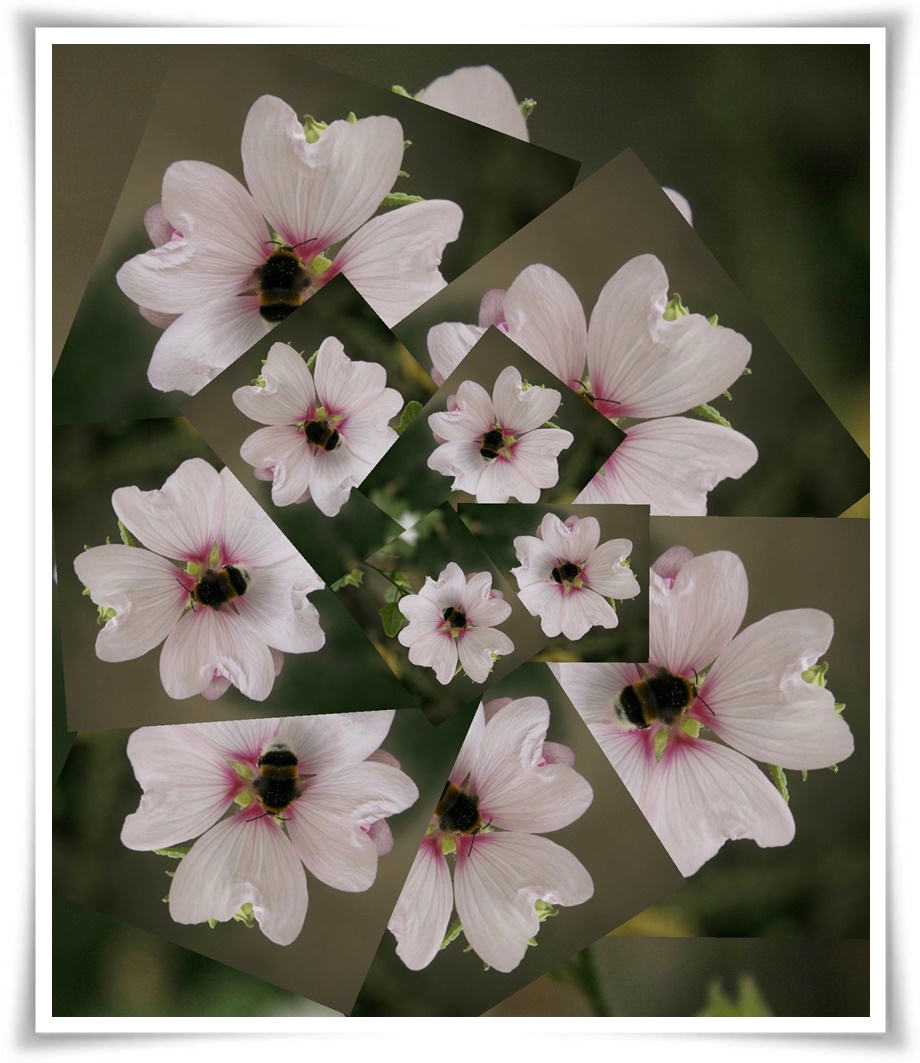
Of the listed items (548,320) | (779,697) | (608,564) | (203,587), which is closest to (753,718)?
(779,697)

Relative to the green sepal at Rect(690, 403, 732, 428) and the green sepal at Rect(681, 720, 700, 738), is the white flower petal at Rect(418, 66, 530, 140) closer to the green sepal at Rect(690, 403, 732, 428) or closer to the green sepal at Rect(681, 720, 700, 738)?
the green sepal at Rect(690, 403, 732, 428)

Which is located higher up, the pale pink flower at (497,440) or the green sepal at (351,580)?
the pale pink flower at (497,440)

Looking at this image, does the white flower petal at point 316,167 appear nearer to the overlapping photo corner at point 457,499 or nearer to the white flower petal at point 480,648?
the overlapping photo corner at point 457,499

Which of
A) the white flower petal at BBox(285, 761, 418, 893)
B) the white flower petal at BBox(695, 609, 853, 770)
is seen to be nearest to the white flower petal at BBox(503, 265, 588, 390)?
the white flower petal at BBox(695, 609, 853, 770)

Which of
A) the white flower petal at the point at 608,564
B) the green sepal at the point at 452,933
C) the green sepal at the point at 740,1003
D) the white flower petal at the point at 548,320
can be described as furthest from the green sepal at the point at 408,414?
the green sepal at the point at 740,1003

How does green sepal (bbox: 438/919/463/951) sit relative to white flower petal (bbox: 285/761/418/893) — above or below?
below
